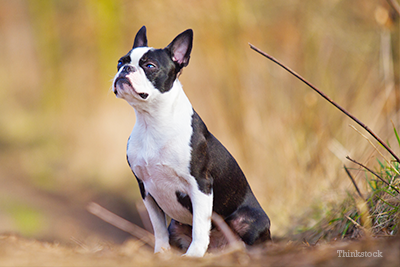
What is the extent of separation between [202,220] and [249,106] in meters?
3.01

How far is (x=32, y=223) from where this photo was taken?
222 inches

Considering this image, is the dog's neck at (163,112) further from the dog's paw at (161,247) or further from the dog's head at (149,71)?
the dog's paw at (161,247)

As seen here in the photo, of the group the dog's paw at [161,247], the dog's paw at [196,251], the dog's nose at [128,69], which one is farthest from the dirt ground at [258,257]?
the dog's nose at [128,69]

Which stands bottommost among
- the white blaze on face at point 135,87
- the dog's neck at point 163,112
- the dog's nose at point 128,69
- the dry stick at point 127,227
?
the dry stick at point 127,227

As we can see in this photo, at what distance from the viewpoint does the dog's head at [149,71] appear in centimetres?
226

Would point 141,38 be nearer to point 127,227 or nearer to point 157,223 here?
point 157,223

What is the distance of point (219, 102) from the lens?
5344 mm

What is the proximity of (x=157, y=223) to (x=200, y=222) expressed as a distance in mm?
428

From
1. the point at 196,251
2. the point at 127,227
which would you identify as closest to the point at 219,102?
the point at 127,227

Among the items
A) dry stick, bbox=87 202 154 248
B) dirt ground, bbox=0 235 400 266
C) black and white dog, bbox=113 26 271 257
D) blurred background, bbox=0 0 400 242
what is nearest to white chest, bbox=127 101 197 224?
black and white dog, bbox=113 26 271 257

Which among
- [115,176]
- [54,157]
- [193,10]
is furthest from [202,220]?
[54,157]

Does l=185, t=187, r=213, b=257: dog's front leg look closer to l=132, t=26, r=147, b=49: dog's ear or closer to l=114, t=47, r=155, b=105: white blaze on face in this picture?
l=114, t=47, r=155, b=105: white blaze on face

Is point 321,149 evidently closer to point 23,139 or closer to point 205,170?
point 205,170

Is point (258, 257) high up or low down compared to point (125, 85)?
down
